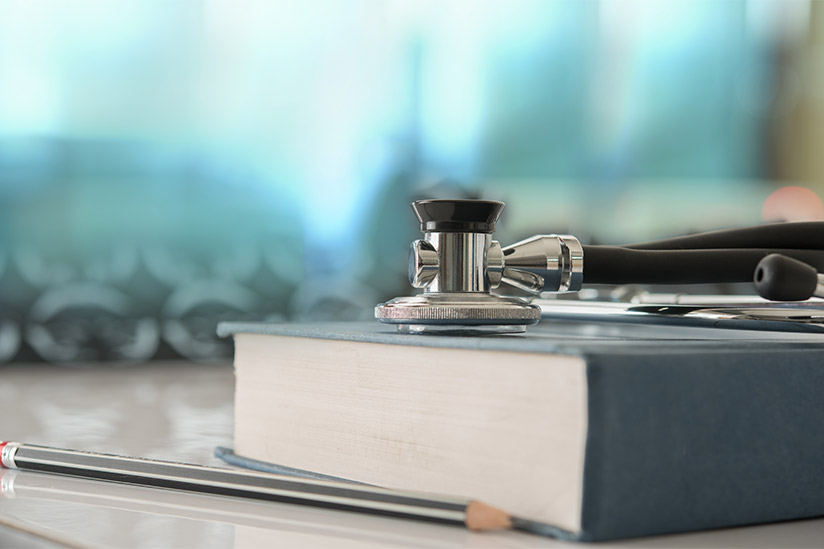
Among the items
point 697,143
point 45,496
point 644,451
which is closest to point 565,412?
point 644,451

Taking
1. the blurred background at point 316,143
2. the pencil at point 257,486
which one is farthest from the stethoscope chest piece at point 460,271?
the blurred background at point 316,143

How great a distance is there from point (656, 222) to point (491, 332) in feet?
7.36

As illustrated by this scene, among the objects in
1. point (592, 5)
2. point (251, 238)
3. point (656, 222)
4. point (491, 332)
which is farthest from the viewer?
point (656, 222)

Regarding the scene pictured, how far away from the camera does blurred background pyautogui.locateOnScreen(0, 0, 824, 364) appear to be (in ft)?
5.40

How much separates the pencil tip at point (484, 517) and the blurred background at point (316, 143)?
1404 millimetres

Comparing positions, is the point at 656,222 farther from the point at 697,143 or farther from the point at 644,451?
the point at 644,451

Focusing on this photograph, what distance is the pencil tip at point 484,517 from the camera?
353mm

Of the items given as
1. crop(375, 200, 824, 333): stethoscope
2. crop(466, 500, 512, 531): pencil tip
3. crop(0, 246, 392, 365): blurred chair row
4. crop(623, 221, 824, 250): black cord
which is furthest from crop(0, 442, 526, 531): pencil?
crop(0, 246, 392, 365): blurred chair row

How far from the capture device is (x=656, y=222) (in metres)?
2.60

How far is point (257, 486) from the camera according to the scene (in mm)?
414

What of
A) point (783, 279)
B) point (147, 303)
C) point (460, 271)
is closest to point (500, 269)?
point (460, 271)

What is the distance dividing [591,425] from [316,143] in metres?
1.65

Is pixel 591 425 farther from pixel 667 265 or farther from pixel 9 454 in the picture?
pixel 9 454

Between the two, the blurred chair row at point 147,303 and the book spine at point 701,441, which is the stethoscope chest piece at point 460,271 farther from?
the blurred chair row at point 147,303
